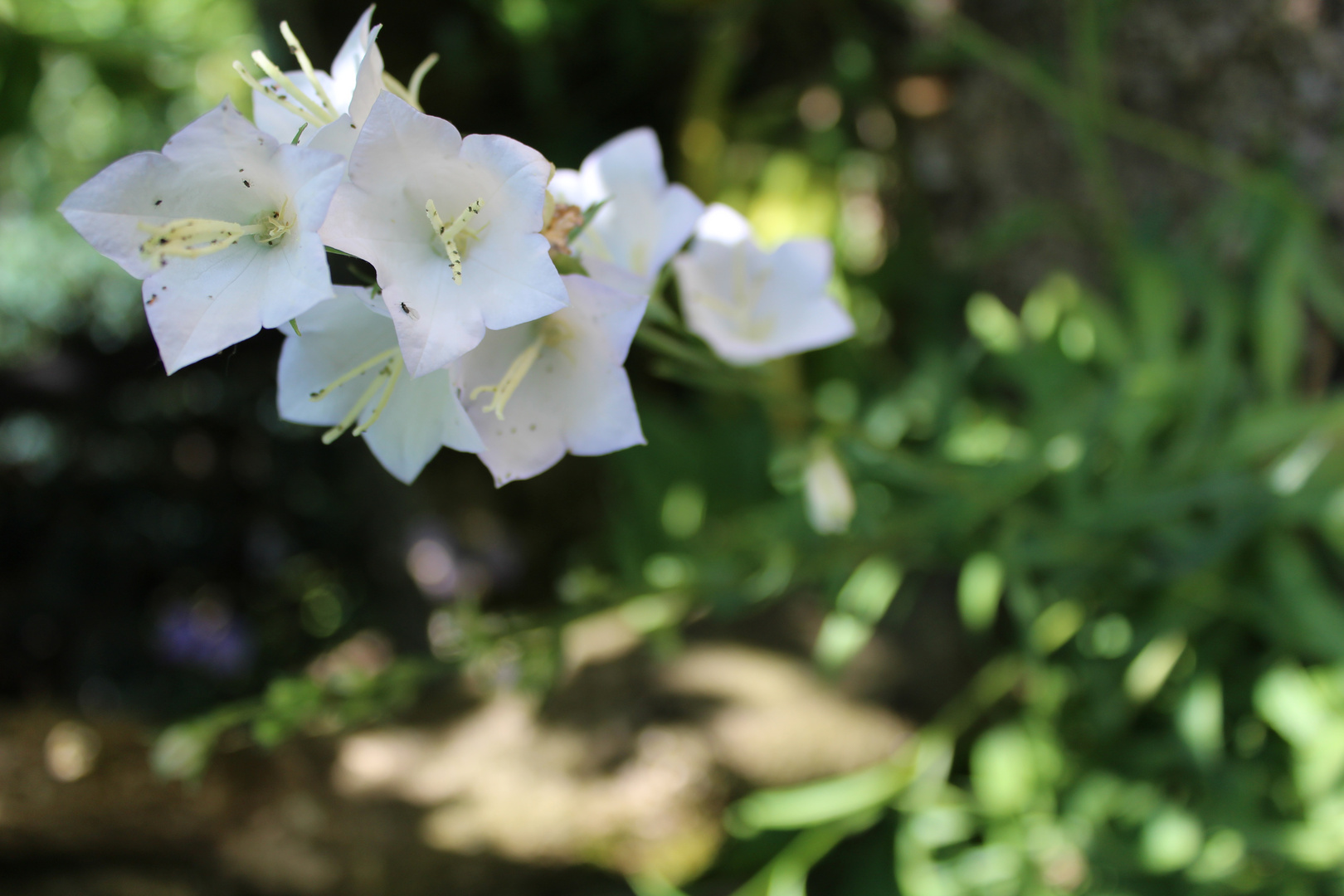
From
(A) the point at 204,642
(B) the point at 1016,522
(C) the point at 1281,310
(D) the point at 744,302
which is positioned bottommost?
(A) the point at 204,642

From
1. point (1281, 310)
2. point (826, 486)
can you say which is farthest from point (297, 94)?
point (1281, 310)

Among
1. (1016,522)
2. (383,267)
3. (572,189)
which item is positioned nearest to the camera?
Answer: (383,267)

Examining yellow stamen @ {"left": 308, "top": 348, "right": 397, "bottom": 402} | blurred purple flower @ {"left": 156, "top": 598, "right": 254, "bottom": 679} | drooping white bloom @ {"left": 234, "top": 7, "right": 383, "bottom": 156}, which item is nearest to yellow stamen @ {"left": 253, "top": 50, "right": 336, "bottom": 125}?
drooping white bloom @ {"left": 234, "top": 7, "right": 383, "bottom": 156}

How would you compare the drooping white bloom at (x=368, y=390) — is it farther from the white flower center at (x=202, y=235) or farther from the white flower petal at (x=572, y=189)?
the white flower petal at (x=572, y=189)

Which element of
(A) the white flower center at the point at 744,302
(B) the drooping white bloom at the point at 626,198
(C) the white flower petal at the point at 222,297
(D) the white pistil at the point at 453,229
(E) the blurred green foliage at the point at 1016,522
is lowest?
(E) the blurred green foliage at the point at 1016,522

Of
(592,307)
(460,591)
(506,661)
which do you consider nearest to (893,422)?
(506,661)

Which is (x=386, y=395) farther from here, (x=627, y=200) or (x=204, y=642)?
(x=204, y=642)

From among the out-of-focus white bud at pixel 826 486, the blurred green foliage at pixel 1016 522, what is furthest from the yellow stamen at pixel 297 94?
the out-of-focus white bud at pixel 826 486
